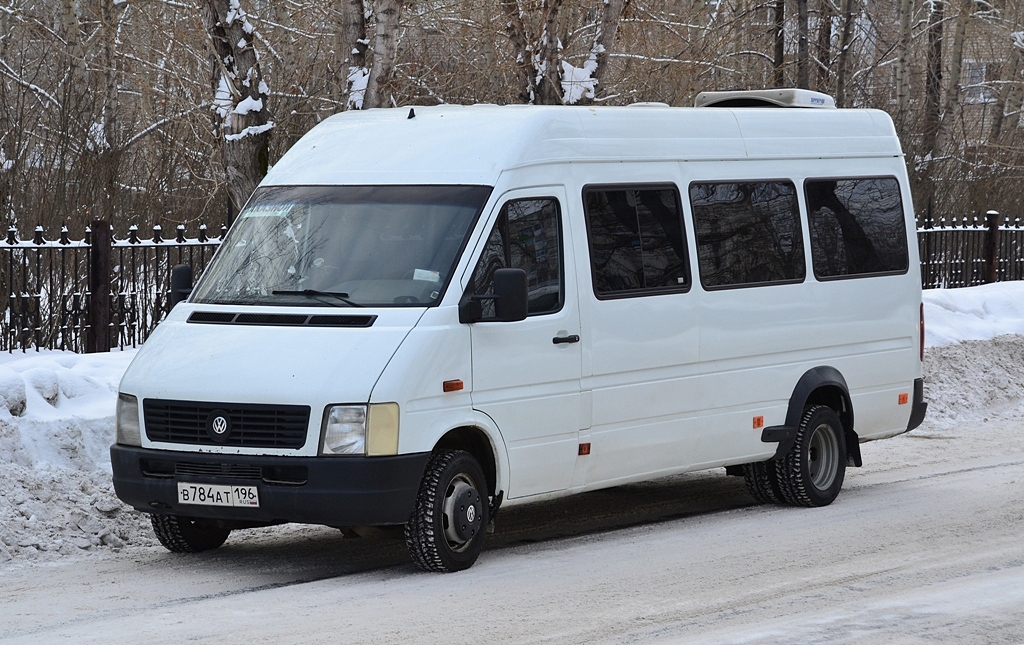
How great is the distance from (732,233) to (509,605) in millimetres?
3603

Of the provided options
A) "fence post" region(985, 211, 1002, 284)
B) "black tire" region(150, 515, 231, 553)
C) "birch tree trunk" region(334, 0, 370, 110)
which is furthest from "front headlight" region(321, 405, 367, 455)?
"fence post" region(985, 211, 1002, 284)

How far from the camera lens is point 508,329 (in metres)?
7.95

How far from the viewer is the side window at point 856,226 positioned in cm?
1034

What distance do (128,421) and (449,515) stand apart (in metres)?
1.74

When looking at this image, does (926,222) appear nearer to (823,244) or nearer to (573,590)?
(823,244)

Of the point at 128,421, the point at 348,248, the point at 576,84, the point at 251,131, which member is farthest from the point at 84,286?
the point at 348,248

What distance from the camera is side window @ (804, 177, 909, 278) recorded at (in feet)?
33.9

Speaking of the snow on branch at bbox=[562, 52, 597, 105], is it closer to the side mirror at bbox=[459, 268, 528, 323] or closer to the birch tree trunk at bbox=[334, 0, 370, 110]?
the birch tree trunk at bbox=[334, 0, 370, 110]

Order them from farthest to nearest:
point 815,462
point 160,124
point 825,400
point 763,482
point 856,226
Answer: point 160,124 → point 856,226 → point 825,400 → point 815,462 → point 763,482

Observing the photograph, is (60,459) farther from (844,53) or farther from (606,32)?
(844,53)

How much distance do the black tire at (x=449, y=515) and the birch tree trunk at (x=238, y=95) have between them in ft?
25.9

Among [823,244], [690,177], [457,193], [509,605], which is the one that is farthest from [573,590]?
[823,244]

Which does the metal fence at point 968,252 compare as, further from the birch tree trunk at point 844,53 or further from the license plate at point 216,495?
the license plate at point 216,495

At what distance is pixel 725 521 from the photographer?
9.45 metres
